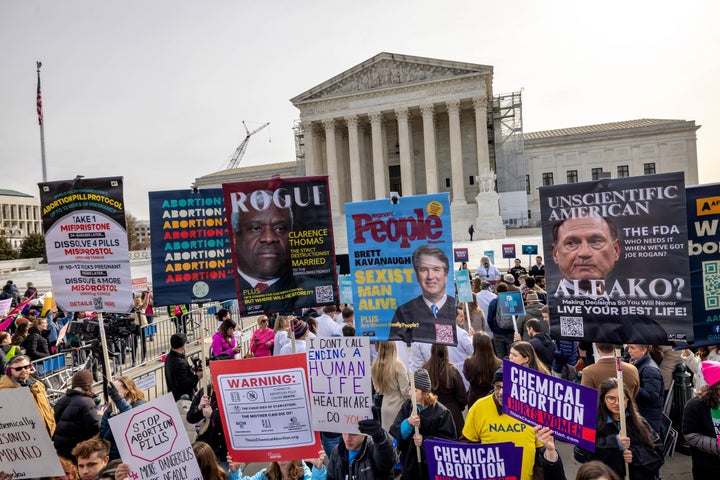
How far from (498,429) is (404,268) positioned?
5.14 ft

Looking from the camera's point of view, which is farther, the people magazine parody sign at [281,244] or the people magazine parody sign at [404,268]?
the people magazine parody sign at [281,244]

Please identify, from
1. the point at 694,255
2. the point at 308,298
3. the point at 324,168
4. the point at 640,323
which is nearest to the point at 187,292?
the point at 308,298

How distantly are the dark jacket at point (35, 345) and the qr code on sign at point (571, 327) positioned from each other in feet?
30.2

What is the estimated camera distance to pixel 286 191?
17.7 ft

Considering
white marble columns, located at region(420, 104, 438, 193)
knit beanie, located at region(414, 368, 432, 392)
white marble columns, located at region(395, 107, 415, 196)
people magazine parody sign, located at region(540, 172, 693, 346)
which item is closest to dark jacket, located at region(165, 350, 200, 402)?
knit beanie, located at region(414, 368, 432, 392)

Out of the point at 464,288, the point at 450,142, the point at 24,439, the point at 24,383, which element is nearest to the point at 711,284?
the point at 464,288

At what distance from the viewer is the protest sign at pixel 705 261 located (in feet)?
14.8

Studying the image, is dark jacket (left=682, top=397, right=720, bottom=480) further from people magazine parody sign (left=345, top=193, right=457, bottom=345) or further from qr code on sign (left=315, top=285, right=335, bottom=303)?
qr code on sign (left=315, top=285, right=335, bottom=303)

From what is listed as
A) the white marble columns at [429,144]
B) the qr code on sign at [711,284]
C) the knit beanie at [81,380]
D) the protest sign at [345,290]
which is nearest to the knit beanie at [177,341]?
the knit beanie at [81,380]

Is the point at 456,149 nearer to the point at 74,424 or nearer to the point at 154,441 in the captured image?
the point at 74,424

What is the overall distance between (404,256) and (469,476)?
1.94m

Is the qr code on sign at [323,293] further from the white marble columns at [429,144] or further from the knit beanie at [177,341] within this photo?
the white marble columns at [429,144]

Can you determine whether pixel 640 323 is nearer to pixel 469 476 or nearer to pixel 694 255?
pixel 694 255

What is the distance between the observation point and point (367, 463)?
376 cm
